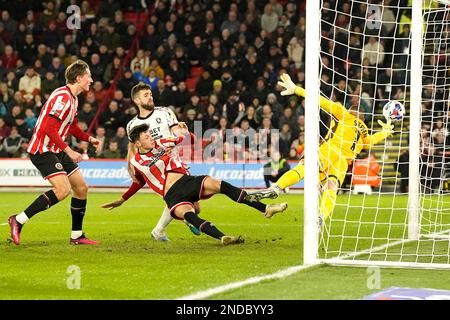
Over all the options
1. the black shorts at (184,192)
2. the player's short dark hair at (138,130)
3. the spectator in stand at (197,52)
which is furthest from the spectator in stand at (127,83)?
the black shorts at (184,192)

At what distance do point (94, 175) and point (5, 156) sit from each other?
2.36 m

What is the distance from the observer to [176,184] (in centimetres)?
948

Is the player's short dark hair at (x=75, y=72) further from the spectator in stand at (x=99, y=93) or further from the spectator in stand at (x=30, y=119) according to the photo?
the spectator in stand at (x=99, y=93)

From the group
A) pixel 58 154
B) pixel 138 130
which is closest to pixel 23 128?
pixel 58 154

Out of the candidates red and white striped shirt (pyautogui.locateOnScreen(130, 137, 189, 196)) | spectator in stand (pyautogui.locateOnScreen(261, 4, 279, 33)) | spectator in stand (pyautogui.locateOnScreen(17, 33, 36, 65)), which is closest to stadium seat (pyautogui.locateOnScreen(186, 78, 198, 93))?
spectator in stand (pyautogui.locateOnScreen(261, 4, 279, 33))

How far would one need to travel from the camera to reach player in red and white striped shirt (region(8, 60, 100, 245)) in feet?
31.8

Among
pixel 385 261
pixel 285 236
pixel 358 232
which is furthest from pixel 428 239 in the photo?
pixel 385 261

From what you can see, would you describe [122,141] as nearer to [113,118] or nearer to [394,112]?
[113,118]

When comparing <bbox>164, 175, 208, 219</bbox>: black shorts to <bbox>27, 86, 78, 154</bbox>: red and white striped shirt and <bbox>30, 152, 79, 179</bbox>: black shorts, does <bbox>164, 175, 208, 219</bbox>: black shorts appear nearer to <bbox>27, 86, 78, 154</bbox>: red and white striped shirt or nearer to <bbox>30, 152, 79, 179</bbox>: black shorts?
<bbox>30, 152, 79, 179</bbox>: black shorts

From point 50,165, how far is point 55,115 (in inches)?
22.9

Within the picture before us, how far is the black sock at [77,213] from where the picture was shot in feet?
32.7

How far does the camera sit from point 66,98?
9.78 meters

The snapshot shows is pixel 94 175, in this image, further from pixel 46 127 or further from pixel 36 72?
pixel 46 127

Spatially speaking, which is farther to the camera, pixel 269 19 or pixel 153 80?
pixel 269 19
